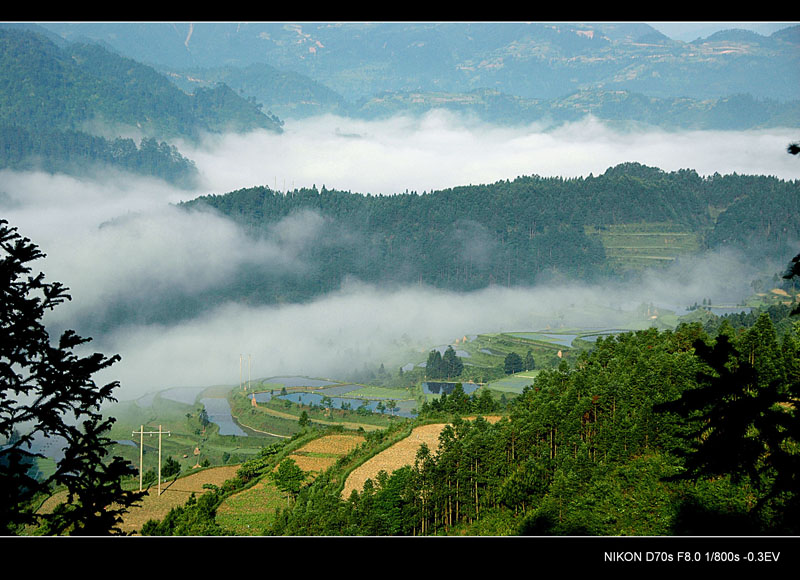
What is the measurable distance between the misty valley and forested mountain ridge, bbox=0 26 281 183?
62 centimetres

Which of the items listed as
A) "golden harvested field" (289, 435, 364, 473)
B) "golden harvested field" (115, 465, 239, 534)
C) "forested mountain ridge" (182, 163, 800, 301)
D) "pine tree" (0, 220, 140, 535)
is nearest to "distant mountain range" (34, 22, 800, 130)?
"forested mountain ridge" (182, 163, 800, 301)

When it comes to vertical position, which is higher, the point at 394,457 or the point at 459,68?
the point at 459,68

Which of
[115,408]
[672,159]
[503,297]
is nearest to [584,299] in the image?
[503,297]

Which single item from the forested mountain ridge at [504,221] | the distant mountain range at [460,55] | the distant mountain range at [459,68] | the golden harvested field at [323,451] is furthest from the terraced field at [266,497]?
the distant mountain range at [460,55]

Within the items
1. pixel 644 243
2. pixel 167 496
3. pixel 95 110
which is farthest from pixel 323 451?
pixel 95 110

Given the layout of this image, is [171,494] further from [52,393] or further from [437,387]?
[437,387]

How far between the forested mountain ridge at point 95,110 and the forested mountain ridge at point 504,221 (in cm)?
2781

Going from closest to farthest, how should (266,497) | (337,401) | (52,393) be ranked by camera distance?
1. (52,393)
2. (266,497)
3. (337,401)

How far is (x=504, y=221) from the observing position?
87750 millimetres

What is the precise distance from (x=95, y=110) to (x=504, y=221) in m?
79.0
